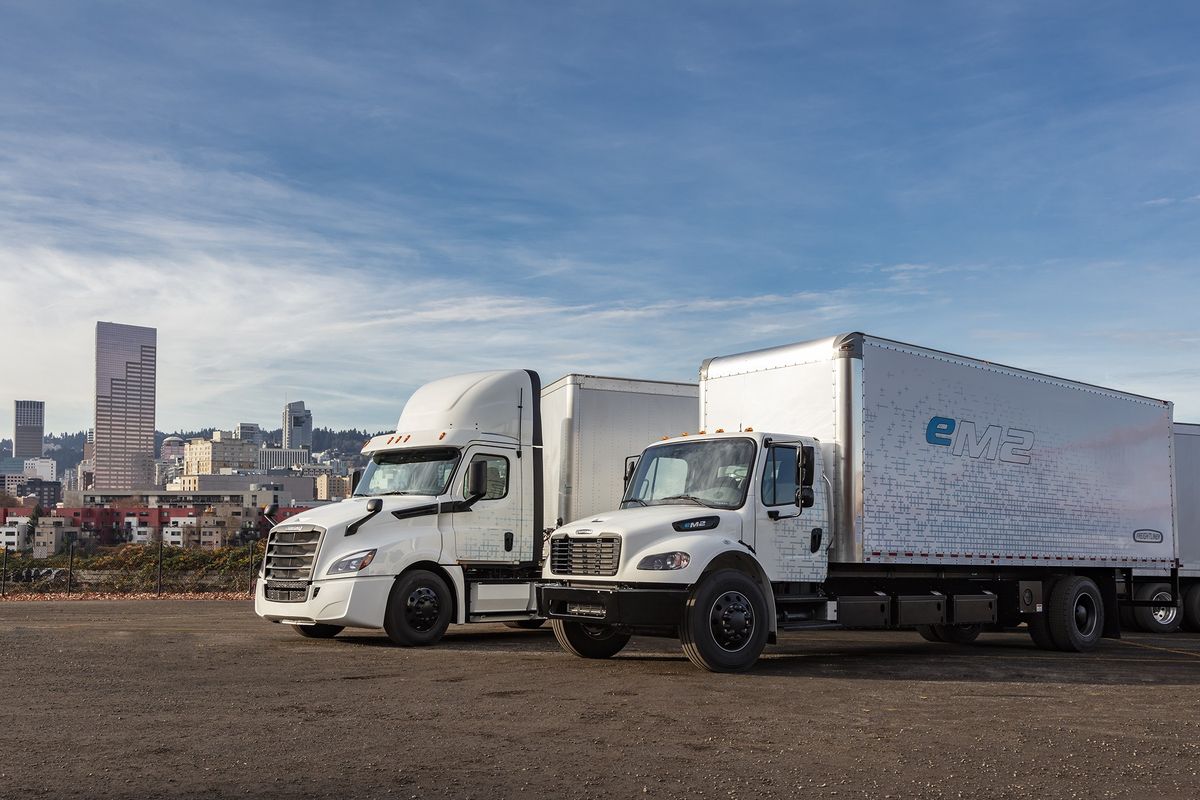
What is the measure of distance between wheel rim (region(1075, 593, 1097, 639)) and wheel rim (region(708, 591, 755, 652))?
6.75 meters

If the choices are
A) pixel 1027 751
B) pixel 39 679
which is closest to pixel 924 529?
pixel 1027 751

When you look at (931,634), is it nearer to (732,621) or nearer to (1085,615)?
(1085,615)

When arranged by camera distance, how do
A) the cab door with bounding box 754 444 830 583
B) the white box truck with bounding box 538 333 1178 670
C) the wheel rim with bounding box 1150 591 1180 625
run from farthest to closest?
the wheel rim with bounding box 1150 591 1180 625 → the cab door with bounding box 754 444 830 583 → the white box truck with bounding box 538 333 1178 670

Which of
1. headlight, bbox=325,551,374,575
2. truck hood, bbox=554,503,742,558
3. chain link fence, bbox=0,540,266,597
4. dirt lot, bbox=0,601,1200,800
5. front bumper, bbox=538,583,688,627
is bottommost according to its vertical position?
chain link fence, bbox=0,540,266,597

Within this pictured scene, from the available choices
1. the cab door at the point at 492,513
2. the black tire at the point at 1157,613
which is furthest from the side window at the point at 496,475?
the black tire at the point at 1157,613

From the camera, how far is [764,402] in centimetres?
1435

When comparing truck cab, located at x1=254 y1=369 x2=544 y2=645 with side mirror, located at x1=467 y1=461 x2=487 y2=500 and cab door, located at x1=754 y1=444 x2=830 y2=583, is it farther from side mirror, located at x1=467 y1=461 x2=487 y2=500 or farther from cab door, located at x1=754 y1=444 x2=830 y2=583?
cab door, located at x1=754 y1=444 x2=830 y2=583

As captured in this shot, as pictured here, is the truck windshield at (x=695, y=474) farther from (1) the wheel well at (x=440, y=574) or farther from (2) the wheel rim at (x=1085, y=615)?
(2) the wheel rim at (x=1085, y=615)

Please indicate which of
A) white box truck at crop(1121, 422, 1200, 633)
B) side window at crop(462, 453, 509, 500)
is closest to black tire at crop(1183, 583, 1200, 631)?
white box truck at crop(1121, 422, 1200, 633)

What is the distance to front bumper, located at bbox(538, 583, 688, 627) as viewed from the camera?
12102 mm

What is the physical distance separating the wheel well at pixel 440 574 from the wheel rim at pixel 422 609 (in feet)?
0.91

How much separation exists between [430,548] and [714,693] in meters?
5.99

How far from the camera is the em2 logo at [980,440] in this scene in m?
14.6

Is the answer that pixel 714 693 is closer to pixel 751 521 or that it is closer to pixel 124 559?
pixel 751 521
